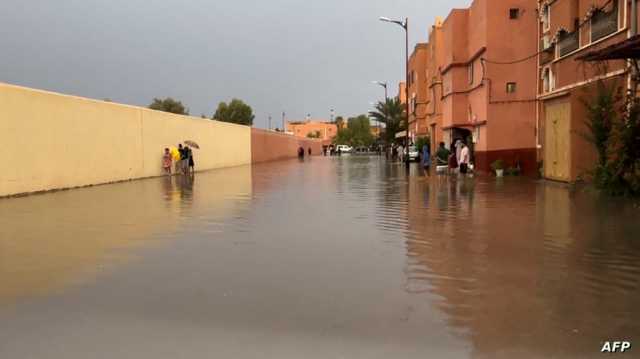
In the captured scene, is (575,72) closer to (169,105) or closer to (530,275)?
(530,275)

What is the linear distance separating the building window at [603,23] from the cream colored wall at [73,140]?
16.7 metres

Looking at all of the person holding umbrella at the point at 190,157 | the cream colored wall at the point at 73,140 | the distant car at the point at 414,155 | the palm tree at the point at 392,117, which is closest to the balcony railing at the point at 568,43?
the cream colored wall at the point at 73,140

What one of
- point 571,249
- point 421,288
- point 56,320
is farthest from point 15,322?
point 571,249

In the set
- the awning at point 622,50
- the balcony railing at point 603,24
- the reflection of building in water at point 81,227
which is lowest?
the reflection of building in water at point 81,227

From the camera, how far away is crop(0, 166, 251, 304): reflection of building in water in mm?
6949

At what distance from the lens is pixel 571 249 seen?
8367mm

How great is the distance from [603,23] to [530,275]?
44.7 feet

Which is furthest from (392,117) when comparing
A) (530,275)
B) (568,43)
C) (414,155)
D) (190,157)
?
(530,275)

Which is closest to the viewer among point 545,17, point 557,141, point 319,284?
point 319,284

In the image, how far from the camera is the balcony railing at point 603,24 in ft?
55.7

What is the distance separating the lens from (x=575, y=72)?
19.8m

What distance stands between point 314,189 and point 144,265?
42.7 ft

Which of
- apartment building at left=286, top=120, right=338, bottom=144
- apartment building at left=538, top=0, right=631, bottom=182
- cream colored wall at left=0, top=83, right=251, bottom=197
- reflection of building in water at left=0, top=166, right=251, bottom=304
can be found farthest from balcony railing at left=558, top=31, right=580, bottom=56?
apartment building at left=286, top=120, right=338, bottom=144

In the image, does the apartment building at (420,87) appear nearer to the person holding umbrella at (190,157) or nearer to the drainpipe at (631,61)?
the person holding umbrella at (190,157)
